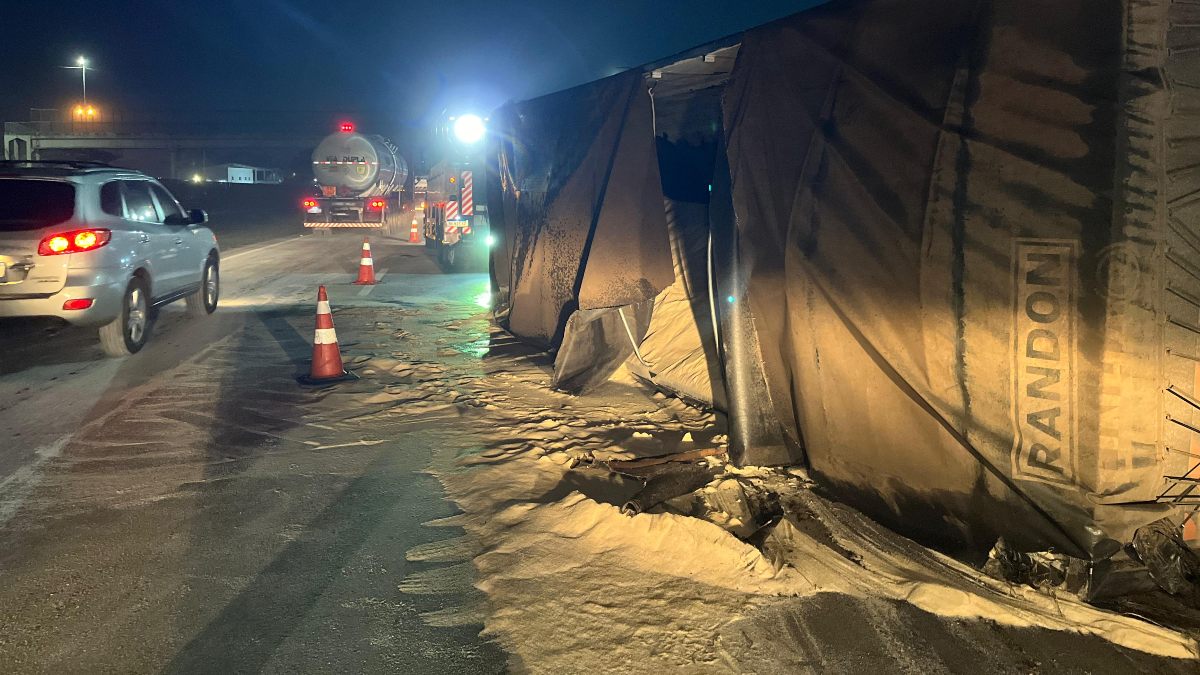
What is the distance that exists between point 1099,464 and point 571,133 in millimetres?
5281

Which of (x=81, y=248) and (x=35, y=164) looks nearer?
(x=81, y=248)

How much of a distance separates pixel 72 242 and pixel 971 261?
23.3 feet

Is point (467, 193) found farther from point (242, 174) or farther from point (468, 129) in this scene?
point (242, 174)

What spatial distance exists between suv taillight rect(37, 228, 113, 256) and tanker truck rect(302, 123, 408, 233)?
1933cm

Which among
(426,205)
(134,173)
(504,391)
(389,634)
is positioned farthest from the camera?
(426,205)

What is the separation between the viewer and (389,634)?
9.75ft

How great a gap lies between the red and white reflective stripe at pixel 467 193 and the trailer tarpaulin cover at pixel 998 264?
14.4 metres

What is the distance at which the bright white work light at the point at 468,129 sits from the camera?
15.3 metres

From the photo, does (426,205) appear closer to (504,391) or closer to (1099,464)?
(504,391)

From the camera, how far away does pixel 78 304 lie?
6902 millimetres

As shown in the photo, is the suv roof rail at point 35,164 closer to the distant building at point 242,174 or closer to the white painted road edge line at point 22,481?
the white painted road edge line at point 22,481

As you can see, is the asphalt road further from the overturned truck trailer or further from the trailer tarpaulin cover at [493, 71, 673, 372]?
the overturned truck trailer

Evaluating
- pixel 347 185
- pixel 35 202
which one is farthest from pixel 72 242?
pixel 347 185

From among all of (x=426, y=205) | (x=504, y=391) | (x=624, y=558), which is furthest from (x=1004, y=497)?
(x=426, y=205)
